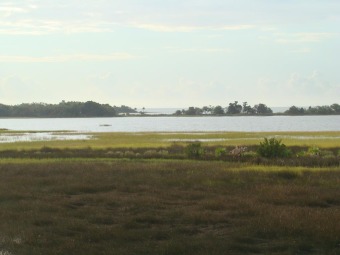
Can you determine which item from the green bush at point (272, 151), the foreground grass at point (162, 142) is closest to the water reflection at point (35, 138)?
the foreground grass at point (162, 142)

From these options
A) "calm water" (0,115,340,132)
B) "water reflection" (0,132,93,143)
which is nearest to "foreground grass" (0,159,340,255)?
"water reflection" (0,132,93,143)

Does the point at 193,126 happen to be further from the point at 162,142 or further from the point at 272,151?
the point at 272,151

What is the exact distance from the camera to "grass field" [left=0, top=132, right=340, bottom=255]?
10211mm

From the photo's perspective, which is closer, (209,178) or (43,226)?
(43,226)

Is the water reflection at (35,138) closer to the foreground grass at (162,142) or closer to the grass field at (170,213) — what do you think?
the foreground grass at (162,142)

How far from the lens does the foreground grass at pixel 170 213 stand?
1022 cm

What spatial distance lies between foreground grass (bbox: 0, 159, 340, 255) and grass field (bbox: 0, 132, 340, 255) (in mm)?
21

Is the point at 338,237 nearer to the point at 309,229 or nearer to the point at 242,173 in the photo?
the point at 309,229

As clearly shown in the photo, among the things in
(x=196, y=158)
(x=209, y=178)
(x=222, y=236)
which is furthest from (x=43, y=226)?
(x=196, y=158)

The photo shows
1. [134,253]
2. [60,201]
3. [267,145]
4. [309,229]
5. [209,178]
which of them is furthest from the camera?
[267,145]

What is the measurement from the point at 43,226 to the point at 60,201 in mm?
3683

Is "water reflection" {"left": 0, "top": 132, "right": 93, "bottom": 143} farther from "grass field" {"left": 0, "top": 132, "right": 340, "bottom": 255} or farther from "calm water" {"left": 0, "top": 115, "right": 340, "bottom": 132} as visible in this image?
"grass field" {"left": 0, "top": 132, "right": 340, "bottom": 255}

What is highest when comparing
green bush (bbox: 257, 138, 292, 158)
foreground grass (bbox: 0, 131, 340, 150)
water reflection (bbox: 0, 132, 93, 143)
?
green bush (bbox: 257, 138, 292, 158)

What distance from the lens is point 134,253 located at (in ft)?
31.8
